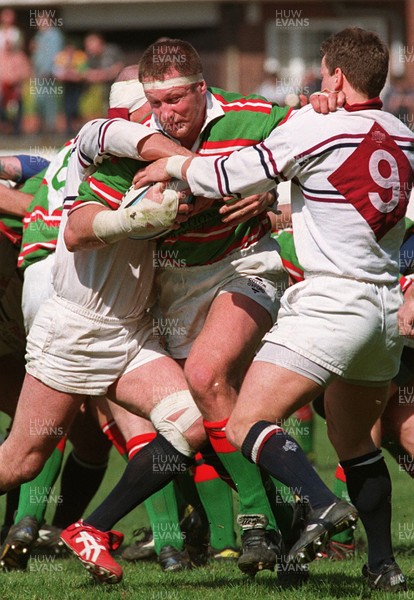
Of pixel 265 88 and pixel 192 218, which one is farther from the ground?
pixel 192 218

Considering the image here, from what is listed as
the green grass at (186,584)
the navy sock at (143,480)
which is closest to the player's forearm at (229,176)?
the navy sock at (143,480)

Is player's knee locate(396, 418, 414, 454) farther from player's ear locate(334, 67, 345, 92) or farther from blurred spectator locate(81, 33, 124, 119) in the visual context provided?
blurred spectator locate(81, 33, 124, 119)

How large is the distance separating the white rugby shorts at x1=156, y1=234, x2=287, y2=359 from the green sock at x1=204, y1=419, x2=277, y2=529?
0.60 meters

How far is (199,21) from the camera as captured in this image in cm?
2603

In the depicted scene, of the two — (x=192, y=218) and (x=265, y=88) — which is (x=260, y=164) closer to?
(x=192, y=218)

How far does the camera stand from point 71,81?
2058 centimetres

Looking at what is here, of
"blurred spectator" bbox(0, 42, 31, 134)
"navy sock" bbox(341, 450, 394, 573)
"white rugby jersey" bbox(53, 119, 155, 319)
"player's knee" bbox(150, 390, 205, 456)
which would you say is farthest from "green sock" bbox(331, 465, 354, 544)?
"blurred spectator" bbox(0, 42, 31, 134)

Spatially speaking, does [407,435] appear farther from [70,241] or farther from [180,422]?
[70,241]

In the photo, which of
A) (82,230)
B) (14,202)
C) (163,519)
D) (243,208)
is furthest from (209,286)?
(14,202)

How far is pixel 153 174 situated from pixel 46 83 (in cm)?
1630

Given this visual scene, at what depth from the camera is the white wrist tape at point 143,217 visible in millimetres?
4781

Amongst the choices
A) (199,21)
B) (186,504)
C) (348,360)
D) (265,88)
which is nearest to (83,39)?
(199,21)

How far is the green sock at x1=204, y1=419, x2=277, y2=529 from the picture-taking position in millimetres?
4965

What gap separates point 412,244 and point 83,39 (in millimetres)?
21392
